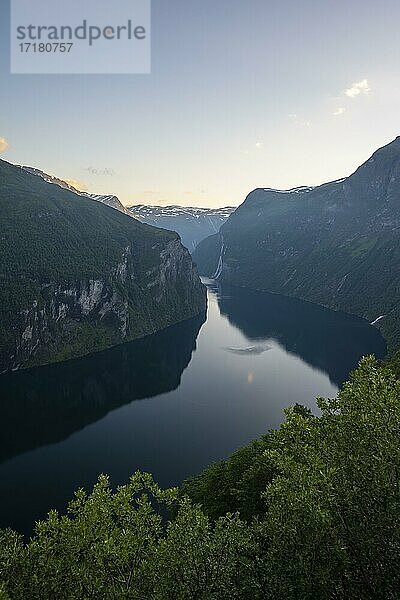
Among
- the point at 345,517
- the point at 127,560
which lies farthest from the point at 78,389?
the point at 345,517

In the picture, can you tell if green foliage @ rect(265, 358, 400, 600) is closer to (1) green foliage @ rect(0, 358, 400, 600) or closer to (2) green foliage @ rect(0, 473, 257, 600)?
(1) green foliage @ rect(0, 358, 400, 600)

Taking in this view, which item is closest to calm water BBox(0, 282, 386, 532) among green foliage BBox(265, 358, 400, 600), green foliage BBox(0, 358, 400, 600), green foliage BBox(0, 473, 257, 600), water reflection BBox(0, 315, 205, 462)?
water reflection BBox(0, 315, 205, 462)

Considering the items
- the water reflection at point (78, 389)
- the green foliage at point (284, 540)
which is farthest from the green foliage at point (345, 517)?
the water reflection at point (78, 389)

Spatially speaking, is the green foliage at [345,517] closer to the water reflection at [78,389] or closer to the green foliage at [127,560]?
the green foliage at [127,560]

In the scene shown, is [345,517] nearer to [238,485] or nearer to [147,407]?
[238,485]

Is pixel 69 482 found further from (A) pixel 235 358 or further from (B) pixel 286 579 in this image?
(A) pixel 235 358

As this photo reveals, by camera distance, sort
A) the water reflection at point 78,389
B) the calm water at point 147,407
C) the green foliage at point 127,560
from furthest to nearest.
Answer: the water reflection at point 78,389
the calm water at point 147,407
the green foliage at point 127,560
